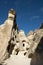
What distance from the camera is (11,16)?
19031 mm

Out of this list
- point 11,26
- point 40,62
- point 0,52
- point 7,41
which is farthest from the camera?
point 11,26

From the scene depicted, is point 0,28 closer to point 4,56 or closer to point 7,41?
point 7,41

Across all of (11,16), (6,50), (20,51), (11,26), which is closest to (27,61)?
(6,50)

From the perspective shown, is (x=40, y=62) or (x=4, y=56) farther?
(x=4, y=56)

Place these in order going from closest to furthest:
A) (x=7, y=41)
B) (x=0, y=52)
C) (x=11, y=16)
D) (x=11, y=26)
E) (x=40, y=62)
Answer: (x=40, y=62)
(x=0, y=52)
(x=7, y=41)
(x=11, y=26)
(x=11, y=16)

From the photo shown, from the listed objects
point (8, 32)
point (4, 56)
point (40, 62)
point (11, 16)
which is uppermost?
point (11, 16)

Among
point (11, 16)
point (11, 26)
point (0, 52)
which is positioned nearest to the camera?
point (0, 52)

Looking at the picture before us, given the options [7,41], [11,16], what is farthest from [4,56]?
[11,16]

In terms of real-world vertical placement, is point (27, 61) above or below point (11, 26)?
below

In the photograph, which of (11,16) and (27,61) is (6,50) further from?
(11,16)

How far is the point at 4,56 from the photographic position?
50.9ft

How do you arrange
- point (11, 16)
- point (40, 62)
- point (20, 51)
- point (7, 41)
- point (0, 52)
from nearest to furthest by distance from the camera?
point (40, 62)
point (0, 52)
point (7, 41)
point (11, 16)
point (20, 51)

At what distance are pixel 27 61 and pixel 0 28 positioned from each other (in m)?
3.95

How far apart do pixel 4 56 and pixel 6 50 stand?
730 millimetres
